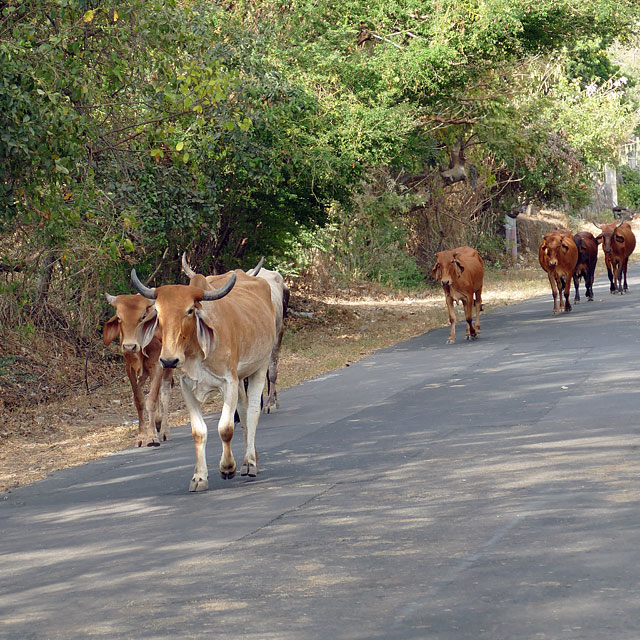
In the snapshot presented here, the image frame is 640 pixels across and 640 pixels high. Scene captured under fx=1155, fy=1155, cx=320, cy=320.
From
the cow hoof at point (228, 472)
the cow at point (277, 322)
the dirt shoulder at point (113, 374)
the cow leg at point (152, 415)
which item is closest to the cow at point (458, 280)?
the dirt shoulder at point (113, 374)

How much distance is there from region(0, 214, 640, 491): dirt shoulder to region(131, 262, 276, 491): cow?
2.06 metres

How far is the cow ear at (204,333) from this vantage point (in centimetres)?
900

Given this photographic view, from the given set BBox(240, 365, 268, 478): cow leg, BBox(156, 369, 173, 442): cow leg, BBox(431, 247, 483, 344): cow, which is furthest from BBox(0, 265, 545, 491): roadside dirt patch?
BBox(240, 365, 268, 478): cow leg

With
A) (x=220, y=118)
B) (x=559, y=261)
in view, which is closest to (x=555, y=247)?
(x=559, y=261)

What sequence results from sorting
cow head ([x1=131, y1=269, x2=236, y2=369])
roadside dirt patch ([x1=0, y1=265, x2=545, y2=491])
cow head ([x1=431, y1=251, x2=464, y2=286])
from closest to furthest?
cow head ([x1=131, y1=269, x2=236, y2=369])
roadside dirt patch ([x1=0, y1=265, x2=545, y2=491])
cow head ([x1=431, y1=251, x2=464, y2=286])

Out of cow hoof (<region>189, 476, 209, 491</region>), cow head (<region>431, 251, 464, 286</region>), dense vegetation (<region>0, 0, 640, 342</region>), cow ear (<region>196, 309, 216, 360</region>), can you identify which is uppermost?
dense vegetation (<region>0, 0, 640, 342</region>)

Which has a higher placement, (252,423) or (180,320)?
(180,320)

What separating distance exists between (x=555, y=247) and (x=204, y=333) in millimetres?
14165

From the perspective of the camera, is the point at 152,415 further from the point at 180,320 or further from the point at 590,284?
the point at 590,284

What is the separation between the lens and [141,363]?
11891 mm

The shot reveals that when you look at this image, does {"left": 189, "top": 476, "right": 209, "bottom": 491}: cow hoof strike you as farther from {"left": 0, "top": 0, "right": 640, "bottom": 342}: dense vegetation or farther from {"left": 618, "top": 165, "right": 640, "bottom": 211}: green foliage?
{"left": 618, "top": 165, "right": 640, "bottom": 211}: green foliage

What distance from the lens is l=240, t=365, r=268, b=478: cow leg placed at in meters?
9.40

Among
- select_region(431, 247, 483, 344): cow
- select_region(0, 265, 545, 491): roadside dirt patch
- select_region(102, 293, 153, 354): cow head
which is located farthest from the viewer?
select_region(431, 247, 483, 344): cow

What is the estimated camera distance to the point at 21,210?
12.1m
